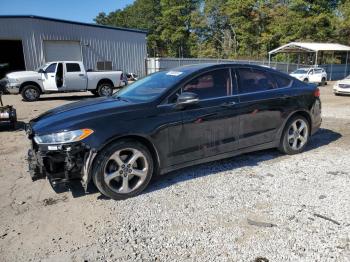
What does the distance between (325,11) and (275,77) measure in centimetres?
3965

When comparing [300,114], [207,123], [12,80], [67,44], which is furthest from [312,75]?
[207,123]

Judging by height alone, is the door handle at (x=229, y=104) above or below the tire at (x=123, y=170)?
above

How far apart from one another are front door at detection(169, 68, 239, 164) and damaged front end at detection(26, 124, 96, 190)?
111 cm

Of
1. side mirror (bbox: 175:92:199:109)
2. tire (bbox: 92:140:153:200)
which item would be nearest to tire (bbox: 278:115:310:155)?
side mirror (bbox: 175:92:199:109)

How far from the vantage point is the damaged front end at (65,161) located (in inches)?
148

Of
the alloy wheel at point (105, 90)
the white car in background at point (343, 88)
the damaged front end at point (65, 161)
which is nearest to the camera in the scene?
the damaged front end at point (65, 161)

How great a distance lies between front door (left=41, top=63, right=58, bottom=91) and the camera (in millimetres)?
15148

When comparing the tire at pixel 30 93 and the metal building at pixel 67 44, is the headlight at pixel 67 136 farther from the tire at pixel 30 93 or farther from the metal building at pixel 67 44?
the metal building at pixel 67 44

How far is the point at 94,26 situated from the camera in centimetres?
2495

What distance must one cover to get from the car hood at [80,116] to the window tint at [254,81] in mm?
1771

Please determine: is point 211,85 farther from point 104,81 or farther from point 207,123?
point 104,81

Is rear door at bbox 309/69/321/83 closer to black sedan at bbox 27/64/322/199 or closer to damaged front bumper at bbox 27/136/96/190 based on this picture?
black sedan at bbox 27/64/322/199

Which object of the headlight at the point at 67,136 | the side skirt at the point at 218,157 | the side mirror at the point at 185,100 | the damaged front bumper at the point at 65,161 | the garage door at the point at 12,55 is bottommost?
the side skirt at the point at 218,157

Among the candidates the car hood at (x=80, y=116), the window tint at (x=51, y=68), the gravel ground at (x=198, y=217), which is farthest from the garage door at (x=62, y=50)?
the car hood at (x=80, y=116)
